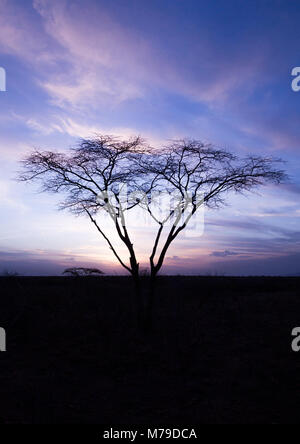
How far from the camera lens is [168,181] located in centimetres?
1543
